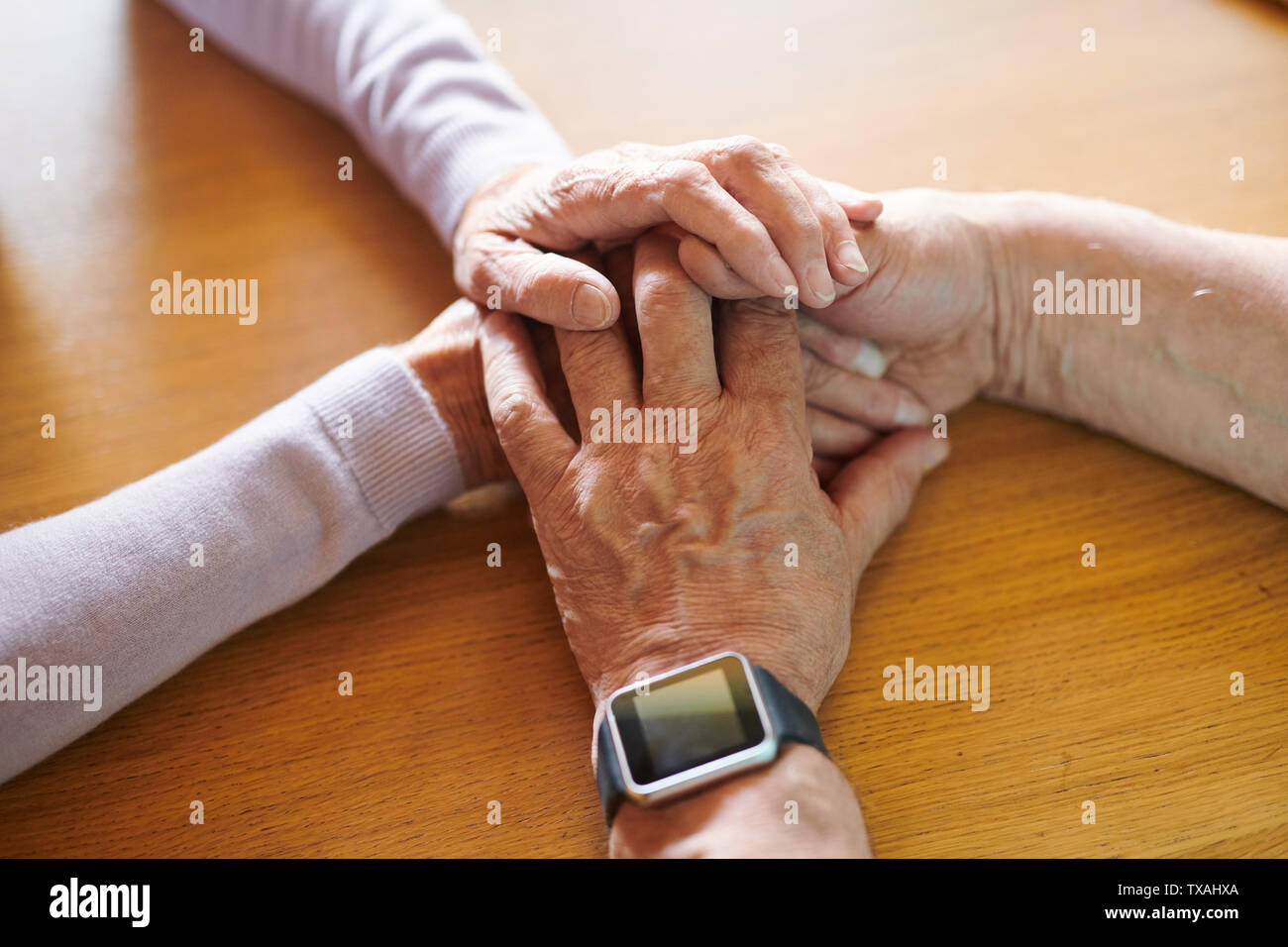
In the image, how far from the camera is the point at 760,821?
23.2 inches

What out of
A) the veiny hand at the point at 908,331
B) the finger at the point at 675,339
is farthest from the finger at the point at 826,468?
the finger at the point at 675,339

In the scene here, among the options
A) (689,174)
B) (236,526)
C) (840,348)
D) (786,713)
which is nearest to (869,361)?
(840,348)

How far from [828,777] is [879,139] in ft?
2.41

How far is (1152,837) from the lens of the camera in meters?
0.64

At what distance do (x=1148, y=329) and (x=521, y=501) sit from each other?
0.57 m

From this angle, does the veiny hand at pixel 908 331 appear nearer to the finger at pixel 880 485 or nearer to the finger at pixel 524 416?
the finger at pixel 880 485

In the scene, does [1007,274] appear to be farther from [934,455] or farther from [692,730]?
[692,730]

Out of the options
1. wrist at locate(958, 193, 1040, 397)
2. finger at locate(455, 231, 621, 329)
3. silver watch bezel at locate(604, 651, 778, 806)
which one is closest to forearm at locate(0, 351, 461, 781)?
finger at locate(455, 231, 621, 329)

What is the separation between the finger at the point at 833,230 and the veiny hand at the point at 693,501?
0.07 meters

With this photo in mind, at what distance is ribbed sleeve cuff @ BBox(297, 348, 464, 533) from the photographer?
808 mm

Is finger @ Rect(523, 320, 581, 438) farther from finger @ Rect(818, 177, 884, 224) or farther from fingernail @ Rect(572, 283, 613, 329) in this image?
finger @ Rect(818, 177, 884, 224)

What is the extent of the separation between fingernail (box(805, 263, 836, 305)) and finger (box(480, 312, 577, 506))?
22 cm
